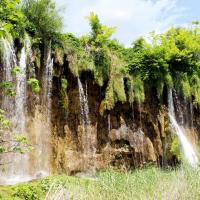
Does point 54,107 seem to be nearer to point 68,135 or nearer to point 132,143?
point 68,135

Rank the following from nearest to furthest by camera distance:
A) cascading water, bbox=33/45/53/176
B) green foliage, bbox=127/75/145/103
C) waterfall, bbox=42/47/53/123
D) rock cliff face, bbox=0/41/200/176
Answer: cascading water, bbox=33/45/53/176, rock cliff face, bbox=0/41/200/176, waterfall, bbox=42/47/53/123, green foliage, bbox=127/75/145/103

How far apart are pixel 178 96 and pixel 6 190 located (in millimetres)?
10927

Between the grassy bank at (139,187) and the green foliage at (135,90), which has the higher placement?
Answer: the green foliage at (135,90)

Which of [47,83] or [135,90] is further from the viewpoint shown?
[135,90]

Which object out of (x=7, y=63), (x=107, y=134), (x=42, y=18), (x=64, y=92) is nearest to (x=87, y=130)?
(x=107, y=134)

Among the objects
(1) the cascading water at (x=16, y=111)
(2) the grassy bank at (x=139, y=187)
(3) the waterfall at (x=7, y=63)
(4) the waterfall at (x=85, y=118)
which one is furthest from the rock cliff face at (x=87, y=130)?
(2) the grassy bank at (x=139, y=187)

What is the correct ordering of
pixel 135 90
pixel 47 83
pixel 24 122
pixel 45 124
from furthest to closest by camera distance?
pixel 135 90 < pixel 47 83 < pixel 45 124 < pixel 24 122

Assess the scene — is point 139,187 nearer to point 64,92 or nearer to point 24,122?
point 24,122

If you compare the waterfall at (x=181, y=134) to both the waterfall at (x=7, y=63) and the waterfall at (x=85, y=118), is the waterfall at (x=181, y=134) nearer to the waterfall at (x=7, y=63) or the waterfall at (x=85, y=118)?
the waterfall at (x=85, y=118)

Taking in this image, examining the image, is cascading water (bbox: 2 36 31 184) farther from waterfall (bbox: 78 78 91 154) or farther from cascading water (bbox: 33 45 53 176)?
waterfall (bbox: 78 78 91 154)

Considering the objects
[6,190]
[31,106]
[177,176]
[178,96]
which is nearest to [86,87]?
[31,106]

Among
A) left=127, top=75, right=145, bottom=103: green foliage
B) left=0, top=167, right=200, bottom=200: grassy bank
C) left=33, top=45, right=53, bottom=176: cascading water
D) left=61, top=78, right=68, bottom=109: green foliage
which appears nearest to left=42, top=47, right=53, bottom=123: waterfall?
left=33, top=45, right=53, bottom=176: cascading water

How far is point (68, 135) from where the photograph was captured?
1548 cm

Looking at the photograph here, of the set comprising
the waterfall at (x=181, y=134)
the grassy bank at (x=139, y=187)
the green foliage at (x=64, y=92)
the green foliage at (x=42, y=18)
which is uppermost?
the green foliage at (x=42, y=18)
